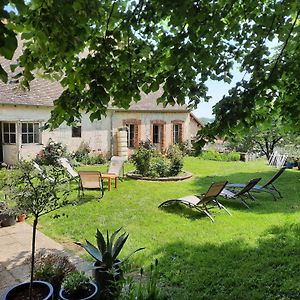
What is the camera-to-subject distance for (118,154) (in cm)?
1920

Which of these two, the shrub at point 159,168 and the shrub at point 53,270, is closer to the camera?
the shrub at point 53,270

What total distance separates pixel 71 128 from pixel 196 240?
1301 centimetres

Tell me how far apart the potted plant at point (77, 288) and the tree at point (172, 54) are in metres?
1.79

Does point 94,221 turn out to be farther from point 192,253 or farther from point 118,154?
point 118,154

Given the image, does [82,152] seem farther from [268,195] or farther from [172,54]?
[172,54]

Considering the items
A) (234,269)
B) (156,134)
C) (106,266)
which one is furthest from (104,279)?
(156,134)

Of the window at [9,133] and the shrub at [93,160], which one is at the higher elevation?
the window at [9,133]

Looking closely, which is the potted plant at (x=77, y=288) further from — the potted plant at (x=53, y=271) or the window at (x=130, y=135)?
the window at (x=130, y=135)

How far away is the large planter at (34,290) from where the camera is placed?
342 centimetres

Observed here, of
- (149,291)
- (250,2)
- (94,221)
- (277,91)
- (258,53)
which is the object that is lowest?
(94,221)

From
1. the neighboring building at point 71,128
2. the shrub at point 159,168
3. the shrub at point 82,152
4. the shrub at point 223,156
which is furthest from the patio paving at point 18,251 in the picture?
the shrub at point 223,156

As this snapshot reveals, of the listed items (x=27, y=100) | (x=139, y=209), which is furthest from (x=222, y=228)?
(x=27, y=100)

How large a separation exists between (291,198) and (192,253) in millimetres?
5650

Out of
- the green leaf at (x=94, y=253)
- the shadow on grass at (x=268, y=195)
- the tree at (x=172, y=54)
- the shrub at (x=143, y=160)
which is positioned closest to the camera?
the tree at (x=172, y=54)
